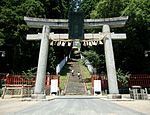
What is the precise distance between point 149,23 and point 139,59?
231 inches

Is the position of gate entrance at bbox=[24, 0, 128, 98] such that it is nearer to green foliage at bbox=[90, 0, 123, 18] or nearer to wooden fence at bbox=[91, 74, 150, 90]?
wooden fence at bbox=[91, 74, 150, 90]

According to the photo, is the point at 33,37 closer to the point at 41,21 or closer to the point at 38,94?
the point at 41,21

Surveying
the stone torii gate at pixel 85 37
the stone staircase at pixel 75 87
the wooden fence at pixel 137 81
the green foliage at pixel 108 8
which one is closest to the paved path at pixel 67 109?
the stone torii gate at pixel 85 37

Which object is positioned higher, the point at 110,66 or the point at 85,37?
the point at 85,37

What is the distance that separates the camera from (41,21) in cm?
2150

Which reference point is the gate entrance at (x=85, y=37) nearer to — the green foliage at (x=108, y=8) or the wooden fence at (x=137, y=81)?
the wooden fence at (x=137, y=81)

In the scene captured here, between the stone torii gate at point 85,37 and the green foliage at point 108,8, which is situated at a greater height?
the green foliage at point 108,8

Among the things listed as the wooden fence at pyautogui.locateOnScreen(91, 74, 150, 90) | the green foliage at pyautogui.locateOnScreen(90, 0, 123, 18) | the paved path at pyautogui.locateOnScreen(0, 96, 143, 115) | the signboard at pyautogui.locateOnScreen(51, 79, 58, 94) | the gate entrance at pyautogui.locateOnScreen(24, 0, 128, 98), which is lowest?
the paved path at pyautogui.locateOnScreen(0, 96, 143, 115)

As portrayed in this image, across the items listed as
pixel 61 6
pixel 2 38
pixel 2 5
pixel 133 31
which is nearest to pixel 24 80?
pixel 2 38

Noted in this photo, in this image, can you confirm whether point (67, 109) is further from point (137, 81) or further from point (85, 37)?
point (137, 81)

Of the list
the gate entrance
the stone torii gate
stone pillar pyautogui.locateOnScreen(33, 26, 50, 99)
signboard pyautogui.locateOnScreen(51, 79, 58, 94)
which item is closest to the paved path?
stone pillar pyautogui.locateOnScreen(33, 26, 50, 99)

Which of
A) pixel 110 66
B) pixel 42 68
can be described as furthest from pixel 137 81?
pixel 42 68

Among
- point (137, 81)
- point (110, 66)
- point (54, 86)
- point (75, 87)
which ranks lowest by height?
point (54, 86)

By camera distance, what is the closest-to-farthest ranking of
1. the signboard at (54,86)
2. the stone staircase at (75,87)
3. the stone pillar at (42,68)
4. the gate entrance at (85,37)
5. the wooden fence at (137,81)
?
1. the stone pillar at (42,68)
2. the gate entrance at (85,37)
3. the signboard at (54,86)
4. the stone staircase at (75,87)
5. the wooden fence at (137,81)
